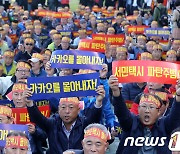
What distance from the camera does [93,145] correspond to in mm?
5887

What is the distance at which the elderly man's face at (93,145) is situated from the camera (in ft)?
19.2

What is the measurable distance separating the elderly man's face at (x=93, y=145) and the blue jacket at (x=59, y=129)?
1.02 meters

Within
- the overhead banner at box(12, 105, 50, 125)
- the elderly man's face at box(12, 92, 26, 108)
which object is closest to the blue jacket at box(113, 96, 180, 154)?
the overhead banner at box(12, 105, 50, 125)

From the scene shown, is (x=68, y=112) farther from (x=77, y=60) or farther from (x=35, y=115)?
(x=77, y=60)

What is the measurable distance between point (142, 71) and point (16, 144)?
2.16 metres

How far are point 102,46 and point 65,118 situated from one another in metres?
4.88

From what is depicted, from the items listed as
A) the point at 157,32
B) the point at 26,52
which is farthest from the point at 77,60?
the point at 157,32

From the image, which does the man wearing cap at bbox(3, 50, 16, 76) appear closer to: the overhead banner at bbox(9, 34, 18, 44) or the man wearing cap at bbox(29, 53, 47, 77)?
the man wearing cap at bbox(29, 53, 47, 77)

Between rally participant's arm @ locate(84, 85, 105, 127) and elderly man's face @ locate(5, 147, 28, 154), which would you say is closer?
elderly man's face @ locate(5, 147, 28, 154)

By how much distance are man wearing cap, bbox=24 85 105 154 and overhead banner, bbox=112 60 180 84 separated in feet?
1.79

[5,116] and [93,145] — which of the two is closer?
[93,145]

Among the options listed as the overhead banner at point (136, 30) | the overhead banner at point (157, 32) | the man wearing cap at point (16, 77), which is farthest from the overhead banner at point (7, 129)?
the overhead banner at point (136, 30)

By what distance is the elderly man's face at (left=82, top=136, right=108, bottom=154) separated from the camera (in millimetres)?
5855

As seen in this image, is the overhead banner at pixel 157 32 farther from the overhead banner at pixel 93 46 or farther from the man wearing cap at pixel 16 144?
the man wearing cap at pixel 16 144
